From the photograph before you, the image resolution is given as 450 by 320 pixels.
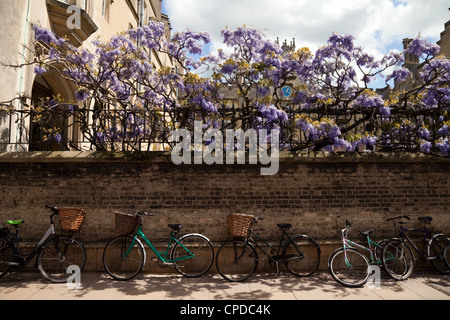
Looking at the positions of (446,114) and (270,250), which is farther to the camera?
(446,114)

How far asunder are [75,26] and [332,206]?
8.71m

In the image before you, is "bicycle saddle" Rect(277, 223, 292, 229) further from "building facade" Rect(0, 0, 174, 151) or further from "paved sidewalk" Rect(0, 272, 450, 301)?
"building facade" Rect(0, 0, 174, 151)

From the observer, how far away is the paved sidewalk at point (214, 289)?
17.0 feet

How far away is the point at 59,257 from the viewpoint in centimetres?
597

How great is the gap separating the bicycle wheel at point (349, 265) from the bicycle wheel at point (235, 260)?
1481mm

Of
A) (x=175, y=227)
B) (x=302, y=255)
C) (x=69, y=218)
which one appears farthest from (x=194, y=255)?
(x=69, y=218)

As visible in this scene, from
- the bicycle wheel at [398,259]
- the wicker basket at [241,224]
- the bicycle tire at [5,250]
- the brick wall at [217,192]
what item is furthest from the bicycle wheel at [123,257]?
the bicycle wheel at [398,259]

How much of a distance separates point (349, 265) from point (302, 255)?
0.85 m

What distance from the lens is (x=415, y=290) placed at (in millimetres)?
5512

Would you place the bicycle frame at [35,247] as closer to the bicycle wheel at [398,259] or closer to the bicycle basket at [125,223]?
the bicycle basket at [125,223]

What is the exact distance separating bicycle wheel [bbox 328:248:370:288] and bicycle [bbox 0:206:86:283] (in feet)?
15.2

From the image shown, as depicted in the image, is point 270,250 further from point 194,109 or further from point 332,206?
point 194,109

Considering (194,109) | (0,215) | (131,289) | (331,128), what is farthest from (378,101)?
(0,215)

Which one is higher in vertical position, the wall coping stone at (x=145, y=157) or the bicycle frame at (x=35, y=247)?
the wall coping stone at (x=145, y=157)
